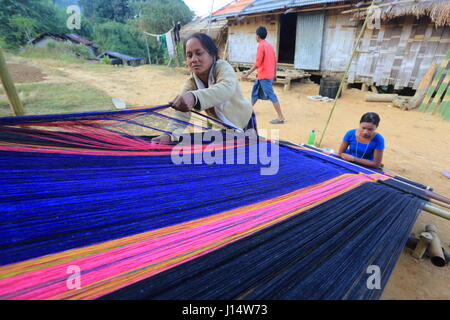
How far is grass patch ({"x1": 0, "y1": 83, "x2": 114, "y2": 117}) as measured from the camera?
162 inches

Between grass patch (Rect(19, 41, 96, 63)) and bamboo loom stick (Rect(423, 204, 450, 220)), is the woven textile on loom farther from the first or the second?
grass patch (Rect(19, 41, 96, 63))

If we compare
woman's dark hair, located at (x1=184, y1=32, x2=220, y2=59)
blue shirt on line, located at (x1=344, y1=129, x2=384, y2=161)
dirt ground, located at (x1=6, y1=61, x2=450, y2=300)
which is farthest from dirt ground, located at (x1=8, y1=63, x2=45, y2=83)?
blue shirt on line, located at (x1=344, y1=129, x2=384, y2=161)

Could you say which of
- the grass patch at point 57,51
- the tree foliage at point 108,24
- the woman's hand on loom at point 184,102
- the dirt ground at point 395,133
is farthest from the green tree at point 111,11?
the woman's hand on loom at point 184,102

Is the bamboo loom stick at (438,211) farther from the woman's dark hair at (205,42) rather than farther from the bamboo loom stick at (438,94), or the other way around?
the bamboo loom stick at (438,94)

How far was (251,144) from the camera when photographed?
153 cm

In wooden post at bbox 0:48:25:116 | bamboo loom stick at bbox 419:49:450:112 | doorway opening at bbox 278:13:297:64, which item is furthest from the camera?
doorway opening at bbox 278:13:297:64

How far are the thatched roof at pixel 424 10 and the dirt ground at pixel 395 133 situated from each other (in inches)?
74.5

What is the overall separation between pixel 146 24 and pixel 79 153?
939 inches

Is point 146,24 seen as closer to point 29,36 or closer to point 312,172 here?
point 29,36

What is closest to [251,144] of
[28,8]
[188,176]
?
[188,176]

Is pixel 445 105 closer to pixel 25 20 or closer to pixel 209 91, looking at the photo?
pixel 209 91

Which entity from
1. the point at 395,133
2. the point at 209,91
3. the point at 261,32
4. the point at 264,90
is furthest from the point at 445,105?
the point at 209,91

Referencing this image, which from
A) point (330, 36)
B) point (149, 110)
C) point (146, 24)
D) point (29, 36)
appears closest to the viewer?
point (149, 110)

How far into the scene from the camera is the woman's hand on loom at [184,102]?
116 centimetres
